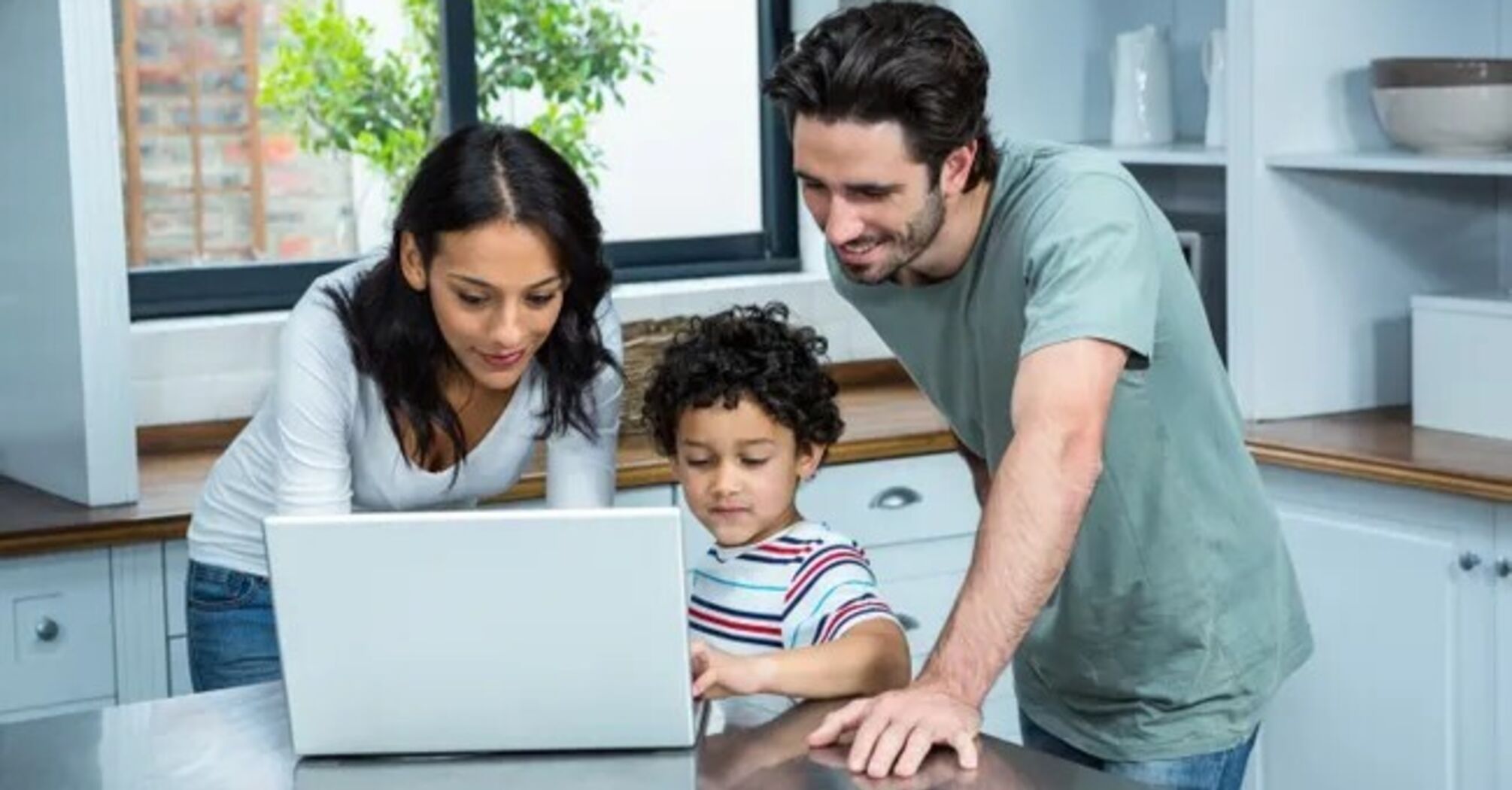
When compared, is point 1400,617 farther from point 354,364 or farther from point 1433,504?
point 354,364

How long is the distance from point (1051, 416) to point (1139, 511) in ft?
1.10

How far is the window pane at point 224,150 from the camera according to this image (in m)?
4.44

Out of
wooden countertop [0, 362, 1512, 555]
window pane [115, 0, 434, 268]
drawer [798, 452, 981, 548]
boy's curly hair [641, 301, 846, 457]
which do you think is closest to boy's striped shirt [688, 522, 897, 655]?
boy's curly hair [641, 301, 846, 457]

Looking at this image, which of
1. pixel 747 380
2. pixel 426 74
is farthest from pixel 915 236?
pixel 426 74

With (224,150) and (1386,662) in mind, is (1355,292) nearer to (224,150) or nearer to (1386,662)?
(1386,662)

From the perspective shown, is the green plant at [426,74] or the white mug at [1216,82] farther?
the green plant at [426,74]

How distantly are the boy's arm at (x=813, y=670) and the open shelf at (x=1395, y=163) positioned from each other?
160cm

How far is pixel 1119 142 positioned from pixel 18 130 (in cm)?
180

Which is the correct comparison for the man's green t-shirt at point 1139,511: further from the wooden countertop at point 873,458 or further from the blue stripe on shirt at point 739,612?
the wooden countertop at point 873,458

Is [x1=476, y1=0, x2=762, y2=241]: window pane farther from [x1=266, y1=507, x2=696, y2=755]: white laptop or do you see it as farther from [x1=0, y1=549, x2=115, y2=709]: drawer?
[x1=266, y1=507, x2=696, y2=755]: white laptop

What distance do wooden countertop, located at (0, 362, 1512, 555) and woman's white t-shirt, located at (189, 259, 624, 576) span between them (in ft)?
1.84

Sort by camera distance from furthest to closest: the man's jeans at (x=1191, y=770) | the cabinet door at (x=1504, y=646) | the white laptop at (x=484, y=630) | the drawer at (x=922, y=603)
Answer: the drawer at (x=922, y=603), the cabinet door at (x=1504, y=646), the man's jeans at (x=1191, y=770), the white laptop at (x=484, y=630)

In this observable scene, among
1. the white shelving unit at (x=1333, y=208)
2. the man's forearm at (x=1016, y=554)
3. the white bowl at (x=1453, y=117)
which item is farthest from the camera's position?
the white shelving unit at (x=1333, y=208)

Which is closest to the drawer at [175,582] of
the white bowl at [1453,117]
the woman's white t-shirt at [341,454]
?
the woman's white t-shirt at [341,454]
